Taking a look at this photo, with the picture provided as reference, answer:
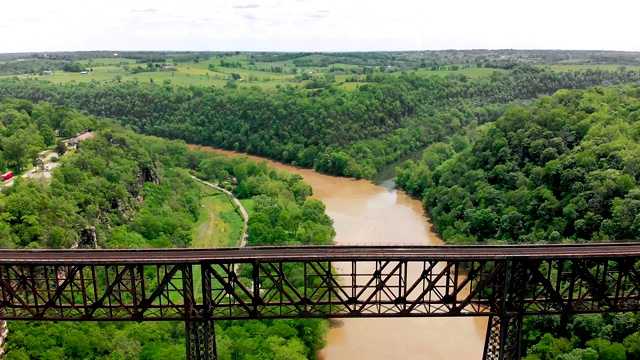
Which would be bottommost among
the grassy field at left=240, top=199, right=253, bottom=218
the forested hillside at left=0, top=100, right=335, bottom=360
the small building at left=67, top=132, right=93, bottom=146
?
the grassy field at left=240, top=199, right=253, bottom=218

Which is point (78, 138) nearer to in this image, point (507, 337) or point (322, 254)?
point (322, 254)

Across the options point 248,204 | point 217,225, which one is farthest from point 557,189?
point 248,204

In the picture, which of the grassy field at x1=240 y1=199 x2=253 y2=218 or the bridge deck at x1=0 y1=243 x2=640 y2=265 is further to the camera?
the grassy field at x1=240 y1=199 x2=253 y2=218

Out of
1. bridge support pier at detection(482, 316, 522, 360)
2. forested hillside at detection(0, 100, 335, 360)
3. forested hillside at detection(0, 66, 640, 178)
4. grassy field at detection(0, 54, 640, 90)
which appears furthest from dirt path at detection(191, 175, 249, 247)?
grassy field at detection(0, 54, 640, 90)

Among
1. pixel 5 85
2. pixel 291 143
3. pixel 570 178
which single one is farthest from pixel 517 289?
pixel 5 85

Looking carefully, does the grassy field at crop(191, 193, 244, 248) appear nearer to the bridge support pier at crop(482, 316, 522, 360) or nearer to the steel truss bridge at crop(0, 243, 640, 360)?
the steel truss bridge at crop(0, 243, 640, 360)

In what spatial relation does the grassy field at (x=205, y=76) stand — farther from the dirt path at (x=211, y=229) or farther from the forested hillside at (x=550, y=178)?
the dirt path at (x=211, y=229)
